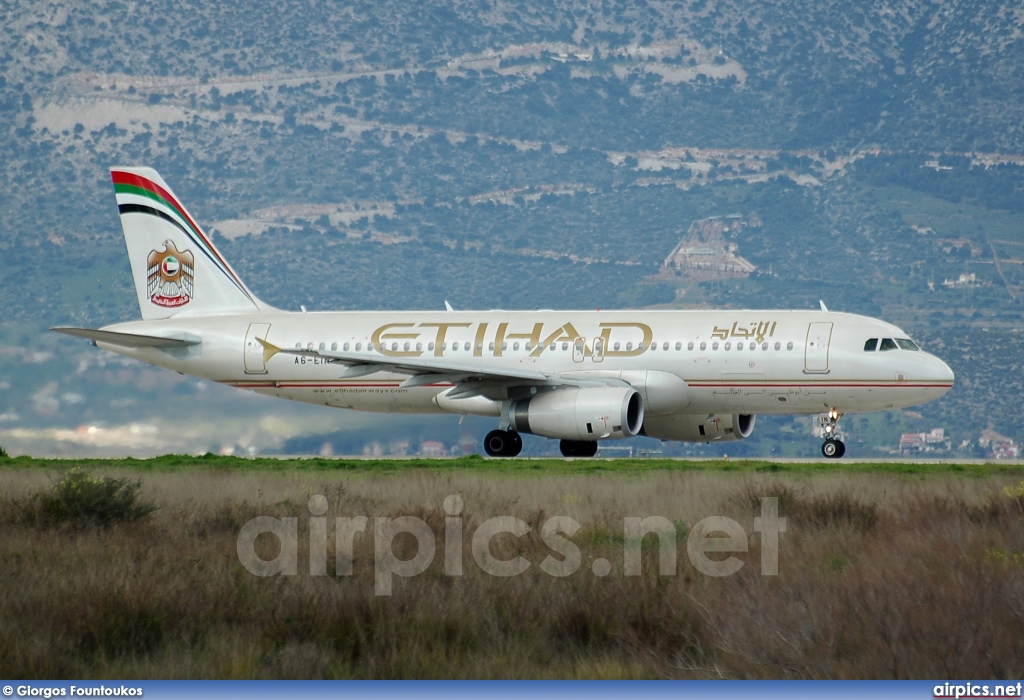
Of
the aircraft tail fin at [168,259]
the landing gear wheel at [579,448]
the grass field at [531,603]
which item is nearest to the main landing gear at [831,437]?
the landing gear wheel at [579,448]

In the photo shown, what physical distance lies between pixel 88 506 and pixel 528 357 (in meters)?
16.7

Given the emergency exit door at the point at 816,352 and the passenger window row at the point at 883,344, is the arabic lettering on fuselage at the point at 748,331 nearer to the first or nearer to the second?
the emergency exit door at the point at 816,352

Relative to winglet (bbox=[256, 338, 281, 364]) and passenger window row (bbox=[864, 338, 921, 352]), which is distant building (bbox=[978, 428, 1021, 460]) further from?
winglet (bbox=[256, 338, 281, 364])

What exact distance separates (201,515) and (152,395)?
3754cm

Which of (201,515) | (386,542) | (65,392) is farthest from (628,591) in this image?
(65,392)

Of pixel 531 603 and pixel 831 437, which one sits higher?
pixel 831 437

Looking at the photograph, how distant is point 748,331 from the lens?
33.1 m

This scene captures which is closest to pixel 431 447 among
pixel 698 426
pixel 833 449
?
pixel 698 426

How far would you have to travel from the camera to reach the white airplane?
32.6 metres

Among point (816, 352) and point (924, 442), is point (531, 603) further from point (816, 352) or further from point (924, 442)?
point (924, 442)

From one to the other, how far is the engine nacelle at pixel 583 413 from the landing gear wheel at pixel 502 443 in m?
1.09

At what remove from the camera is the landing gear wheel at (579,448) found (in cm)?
3547

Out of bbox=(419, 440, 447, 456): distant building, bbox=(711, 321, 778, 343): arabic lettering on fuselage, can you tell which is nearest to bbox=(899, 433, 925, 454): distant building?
bbox=(419, 440, 447, 456): distant building

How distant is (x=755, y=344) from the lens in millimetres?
32812
